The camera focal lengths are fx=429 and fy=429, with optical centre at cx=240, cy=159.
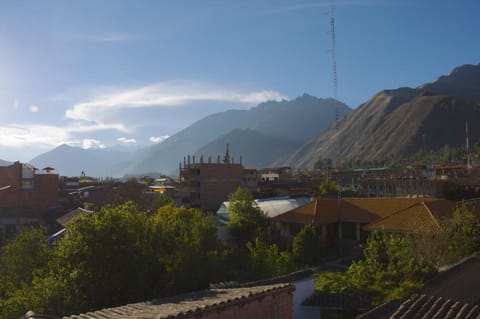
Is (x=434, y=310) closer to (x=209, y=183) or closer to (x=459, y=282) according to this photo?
(x=459, y=282)

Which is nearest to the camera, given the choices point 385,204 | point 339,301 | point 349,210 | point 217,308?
point 217,308

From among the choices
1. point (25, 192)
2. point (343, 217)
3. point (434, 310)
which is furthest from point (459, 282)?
point (25, 192)

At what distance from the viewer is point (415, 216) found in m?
25.9

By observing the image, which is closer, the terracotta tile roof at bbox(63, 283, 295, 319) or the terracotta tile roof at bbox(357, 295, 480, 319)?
the terracotta tile roof at bbox(357, 295, 480, 319)

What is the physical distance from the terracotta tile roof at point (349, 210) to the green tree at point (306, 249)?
10.1 ft

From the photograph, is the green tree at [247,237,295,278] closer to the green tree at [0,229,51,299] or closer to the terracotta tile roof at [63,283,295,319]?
the terracotta tile roof at [63,283,295,319]

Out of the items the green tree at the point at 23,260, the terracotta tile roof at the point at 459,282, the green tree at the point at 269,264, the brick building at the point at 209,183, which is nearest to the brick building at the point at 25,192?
the brick building at the point at 209,183

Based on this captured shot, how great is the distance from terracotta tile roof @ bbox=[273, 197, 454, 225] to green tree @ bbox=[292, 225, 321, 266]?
3.07 meters

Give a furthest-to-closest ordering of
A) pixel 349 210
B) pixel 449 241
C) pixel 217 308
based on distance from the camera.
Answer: pixel 349 210 < pixel 449 241 < pixel 217 308

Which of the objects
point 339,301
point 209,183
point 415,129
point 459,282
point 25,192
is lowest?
point 339,301

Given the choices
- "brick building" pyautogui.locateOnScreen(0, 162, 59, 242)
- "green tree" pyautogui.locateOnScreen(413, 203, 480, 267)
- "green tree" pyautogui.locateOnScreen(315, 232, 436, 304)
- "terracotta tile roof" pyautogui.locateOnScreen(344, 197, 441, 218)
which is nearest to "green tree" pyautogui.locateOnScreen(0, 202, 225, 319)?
"green tree" pyautogui.locateOnScreen(315, 232, 436, 304)

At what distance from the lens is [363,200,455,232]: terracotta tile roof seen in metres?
24.6

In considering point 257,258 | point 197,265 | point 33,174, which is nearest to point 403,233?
point 257,258

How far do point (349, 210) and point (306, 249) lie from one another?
6.57 m
